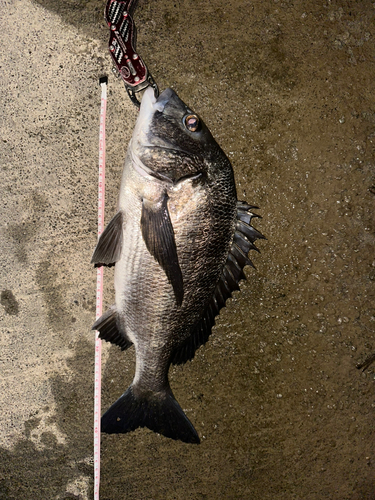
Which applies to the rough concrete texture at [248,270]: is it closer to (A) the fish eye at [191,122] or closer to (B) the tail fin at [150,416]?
(B) the tail fin at [150,416]

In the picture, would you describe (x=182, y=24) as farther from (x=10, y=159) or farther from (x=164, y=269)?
(x=164, y=269)

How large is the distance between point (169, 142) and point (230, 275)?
2.82ft

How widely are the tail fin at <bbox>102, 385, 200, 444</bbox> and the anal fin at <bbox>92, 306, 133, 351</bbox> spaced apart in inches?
13.7

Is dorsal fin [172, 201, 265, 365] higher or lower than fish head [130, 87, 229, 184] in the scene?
lower

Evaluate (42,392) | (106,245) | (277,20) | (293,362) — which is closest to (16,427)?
(42,392)

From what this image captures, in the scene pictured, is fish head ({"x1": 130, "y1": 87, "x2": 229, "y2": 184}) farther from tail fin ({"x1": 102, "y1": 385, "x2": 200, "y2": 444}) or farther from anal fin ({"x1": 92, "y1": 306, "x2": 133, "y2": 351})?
tail fin ({"x1": 102, "y1": 385, "x2": 200, "y2": 444})

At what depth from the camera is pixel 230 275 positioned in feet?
6.46

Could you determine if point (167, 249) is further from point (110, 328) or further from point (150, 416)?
point (150, 416)

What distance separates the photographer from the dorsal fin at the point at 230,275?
193 cm

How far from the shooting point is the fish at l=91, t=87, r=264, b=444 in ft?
5.70

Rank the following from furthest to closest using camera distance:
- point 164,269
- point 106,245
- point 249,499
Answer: point 249,499 → point 106,245 → point 164,269

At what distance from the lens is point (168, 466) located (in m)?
2.33

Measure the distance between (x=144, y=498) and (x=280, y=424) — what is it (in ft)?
3.70

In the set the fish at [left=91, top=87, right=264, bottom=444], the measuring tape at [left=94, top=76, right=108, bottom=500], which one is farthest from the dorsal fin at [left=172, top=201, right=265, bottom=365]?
the measuring tape at [left=94, top=76, right=108, bottom=500]
